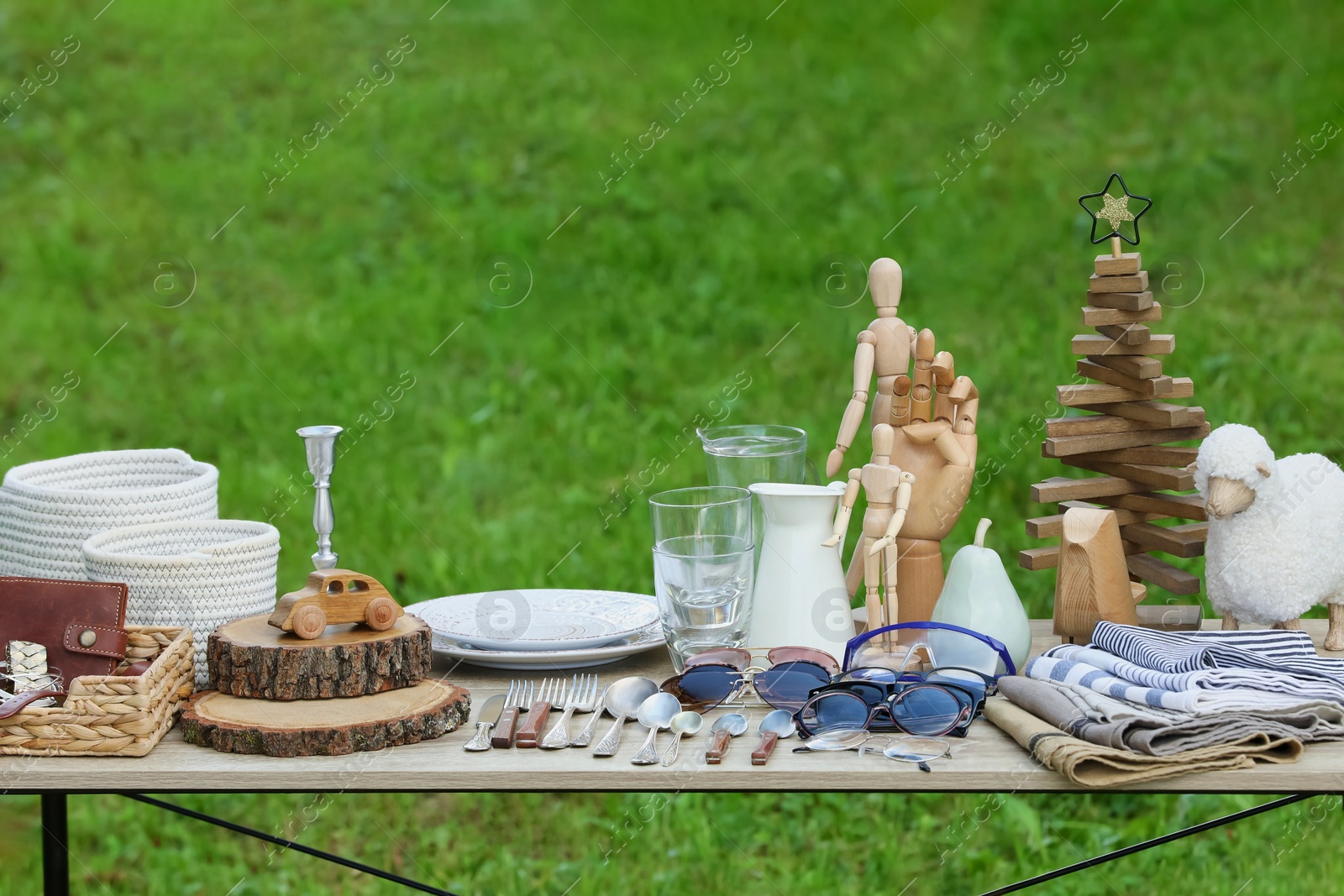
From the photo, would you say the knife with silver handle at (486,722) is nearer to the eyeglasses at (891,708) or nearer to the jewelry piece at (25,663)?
the eyeglasses at (891,708)

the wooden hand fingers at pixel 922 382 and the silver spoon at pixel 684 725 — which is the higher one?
the wooden hand fingers at pixel 922 382

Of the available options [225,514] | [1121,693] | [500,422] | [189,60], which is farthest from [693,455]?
[189,60]

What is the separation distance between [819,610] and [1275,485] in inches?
25.4

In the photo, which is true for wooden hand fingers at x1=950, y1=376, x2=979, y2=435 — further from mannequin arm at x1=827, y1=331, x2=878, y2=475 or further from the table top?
the table top

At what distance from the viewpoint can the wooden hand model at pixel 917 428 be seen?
6.11ft

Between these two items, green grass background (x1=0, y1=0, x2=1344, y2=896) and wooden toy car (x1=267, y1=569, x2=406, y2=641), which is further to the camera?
green grass background (x1=0, y1=0, x2=1344, y2=896)

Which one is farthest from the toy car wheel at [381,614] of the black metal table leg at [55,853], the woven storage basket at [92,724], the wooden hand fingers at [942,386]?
the wooden hand fingers at [942,386]

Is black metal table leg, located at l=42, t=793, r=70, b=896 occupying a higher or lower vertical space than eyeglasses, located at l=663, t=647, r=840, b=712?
lower

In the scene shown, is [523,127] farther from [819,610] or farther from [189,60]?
[819,610]

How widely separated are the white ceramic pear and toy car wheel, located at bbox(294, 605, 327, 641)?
831 millimetres

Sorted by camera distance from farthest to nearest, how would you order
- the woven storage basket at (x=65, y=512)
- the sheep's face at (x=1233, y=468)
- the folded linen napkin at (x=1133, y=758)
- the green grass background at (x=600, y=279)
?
the green grass background at (x=600, y=279) → the woven storage basket at (x=65, y=512) → the sheep's face at (x=1233, y=468) → the folded linen napkin at (x=1133, y=758)

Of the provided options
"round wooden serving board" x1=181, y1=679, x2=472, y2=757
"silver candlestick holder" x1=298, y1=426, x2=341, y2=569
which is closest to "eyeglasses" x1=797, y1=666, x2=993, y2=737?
"round wooden serving board" x1=181, y1=679, x2=472, y2=757

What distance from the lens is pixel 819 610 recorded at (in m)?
1.81

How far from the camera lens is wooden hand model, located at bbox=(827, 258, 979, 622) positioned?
1.86 metres
